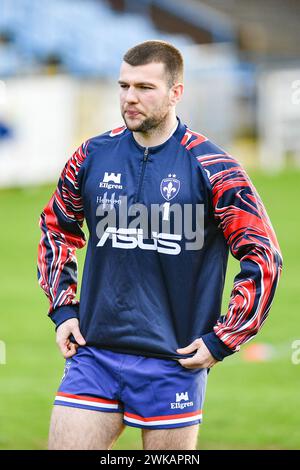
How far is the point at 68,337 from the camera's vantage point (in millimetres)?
5277

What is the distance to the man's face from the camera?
4.98m

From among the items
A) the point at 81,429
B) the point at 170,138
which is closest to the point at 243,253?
the point at 170,138

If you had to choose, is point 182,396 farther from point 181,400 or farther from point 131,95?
point 131,95

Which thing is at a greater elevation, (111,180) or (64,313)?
(111,180)

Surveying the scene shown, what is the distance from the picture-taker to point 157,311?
5070mm

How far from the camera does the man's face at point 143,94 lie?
16.3ft

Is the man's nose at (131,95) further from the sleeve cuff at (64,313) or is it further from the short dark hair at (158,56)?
the sleeve cuff at (64,313)

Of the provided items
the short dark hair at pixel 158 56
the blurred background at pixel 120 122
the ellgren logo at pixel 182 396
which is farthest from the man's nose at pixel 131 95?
the blurred background at pixel 120 122

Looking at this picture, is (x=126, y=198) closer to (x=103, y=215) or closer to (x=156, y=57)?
(x=103, y=215)

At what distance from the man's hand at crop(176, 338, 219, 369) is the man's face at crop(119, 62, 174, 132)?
104cm

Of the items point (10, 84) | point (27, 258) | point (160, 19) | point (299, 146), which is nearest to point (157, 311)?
point (27, 258)

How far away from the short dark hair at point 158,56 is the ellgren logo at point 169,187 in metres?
0.45

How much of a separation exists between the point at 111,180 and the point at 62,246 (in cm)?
53

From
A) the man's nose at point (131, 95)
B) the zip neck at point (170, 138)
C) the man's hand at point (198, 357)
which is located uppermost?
the man's nose at point (131, 95)
